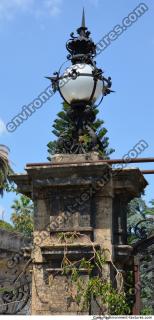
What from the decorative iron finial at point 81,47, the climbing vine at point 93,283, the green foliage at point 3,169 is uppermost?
the green foliage at point 3,169

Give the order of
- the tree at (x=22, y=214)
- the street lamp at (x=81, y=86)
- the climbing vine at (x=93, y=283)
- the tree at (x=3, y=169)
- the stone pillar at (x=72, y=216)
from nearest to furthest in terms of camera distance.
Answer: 1. the climbing vine at (x=93, y=283)
2. the stone pillar at (x=72, y=216)
3. the street lamp at (x=81, y=86)
4. the tree at (x=3, y=169)
5. the tree at (x=22, y=214)

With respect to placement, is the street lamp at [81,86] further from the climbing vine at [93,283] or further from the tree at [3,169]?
the tree at [3,169]

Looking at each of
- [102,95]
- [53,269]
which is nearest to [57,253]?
[53,269]

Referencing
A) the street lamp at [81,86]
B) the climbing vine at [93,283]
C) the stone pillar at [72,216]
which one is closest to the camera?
the climbing vine at [93,283]

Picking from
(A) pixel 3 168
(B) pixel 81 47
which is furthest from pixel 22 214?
(B) pixel 81 47

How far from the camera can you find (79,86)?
17.9 feet

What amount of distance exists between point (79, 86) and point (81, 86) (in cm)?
2

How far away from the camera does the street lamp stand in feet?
17.8

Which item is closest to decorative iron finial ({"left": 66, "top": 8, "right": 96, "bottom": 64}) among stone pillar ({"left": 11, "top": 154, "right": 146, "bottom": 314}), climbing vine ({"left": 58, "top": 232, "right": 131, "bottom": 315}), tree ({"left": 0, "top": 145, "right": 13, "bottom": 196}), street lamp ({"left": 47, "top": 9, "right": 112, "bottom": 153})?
street lamp ({"left": 47, "top": 9, "right": 112, "bottom": 153})

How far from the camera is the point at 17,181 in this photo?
544cm

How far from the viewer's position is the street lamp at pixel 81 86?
17.8 ft

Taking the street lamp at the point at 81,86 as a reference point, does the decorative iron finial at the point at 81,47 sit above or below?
above

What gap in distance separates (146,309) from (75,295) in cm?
102

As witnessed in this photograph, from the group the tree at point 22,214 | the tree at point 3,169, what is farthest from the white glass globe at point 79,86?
the tree at point 22,214
